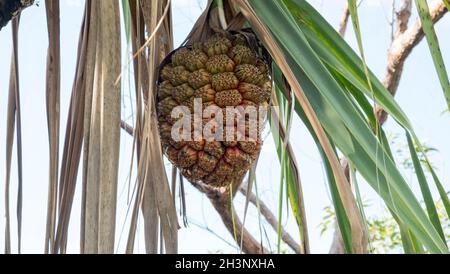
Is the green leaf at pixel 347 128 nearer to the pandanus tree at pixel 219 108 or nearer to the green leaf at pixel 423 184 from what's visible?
the pandanus tree at pixel 219 108

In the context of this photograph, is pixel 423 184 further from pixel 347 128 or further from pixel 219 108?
pixel 219 108

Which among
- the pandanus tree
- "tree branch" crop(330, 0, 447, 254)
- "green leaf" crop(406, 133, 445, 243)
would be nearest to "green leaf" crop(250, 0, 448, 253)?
the pandanus tree

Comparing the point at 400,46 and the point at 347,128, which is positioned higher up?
the point at 400,46

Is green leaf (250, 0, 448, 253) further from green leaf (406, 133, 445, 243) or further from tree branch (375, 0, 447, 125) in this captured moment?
tree branch (375, 0, 447, 125)

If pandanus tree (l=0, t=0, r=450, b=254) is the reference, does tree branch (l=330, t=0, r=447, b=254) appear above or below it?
above

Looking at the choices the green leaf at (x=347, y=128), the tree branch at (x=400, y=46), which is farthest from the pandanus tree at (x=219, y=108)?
the tree branch at (x=400, y=46)

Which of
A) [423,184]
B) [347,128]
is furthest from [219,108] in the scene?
[423,184]

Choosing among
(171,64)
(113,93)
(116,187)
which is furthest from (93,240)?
(171,64)

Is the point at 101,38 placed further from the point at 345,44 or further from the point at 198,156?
the point at 345,44
